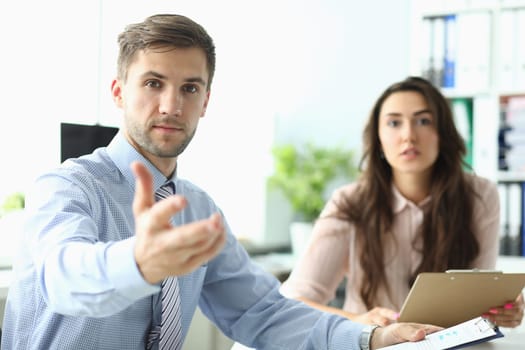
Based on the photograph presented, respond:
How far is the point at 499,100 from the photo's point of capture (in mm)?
3109

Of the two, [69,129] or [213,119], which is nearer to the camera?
[69,129]

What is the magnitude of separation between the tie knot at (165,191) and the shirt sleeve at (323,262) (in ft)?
2.89

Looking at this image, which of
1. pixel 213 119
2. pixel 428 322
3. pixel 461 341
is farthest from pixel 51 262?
pixel 213 119

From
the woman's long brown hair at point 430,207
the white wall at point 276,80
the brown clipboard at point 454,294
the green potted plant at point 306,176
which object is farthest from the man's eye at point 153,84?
the green potted plant at point 306,176

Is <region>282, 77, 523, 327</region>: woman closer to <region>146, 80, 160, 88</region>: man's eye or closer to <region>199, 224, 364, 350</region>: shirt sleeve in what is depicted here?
<region>199, 224, 364, 350</region>: shirt sleeve

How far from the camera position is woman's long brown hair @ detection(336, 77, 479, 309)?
216cm

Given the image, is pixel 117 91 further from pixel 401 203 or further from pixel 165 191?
pixel 401 203

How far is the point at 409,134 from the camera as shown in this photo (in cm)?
217

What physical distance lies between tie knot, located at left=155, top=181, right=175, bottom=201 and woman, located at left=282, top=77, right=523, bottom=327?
0.87 m

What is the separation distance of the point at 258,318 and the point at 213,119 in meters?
2.19

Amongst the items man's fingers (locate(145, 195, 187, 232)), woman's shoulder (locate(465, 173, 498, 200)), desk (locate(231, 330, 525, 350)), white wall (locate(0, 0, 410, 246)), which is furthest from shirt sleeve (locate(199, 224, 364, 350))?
white wall (locate(0, 0, 410, 246))

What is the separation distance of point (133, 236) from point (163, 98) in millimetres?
308

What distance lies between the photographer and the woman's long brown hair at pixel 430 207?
2.16 metres

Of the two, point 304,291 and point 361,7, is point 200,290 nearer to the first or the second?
point 304,291
